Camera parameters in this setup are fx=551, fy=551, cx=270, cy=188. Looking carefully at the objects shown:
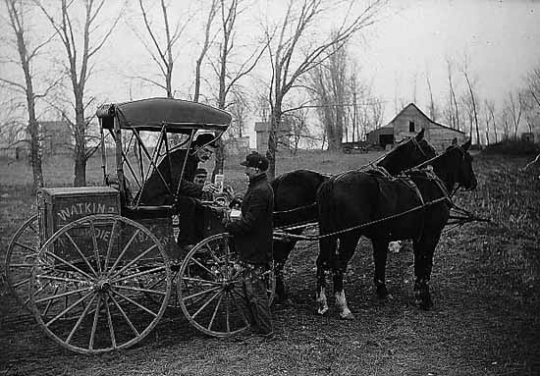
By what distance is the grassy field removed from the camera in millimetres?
3832

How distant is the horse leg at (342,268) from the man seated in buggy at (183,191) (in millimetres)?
1366

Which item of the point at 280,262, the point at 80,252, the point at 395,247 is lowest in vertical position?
the point at 395,247

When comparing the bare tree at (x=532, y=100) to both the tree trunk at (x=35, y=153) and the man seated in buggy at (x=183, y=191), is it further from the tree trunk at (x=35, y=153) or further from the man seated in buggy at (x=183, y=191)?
the tree trunk at (x=35, y=153)

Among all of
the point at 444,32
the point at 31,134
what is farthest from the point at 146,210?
the point at 444,32

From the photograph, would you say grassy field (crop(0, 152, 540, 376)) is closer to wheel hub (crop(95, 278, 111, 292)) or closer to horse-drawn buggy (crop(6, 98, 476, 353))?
horse-drawn buggy (crop(6, 98, 476, 353))

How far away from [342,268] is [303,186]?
42.7 inches

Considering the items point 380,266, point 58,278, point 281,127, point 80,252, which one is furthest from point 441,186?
point 58,278

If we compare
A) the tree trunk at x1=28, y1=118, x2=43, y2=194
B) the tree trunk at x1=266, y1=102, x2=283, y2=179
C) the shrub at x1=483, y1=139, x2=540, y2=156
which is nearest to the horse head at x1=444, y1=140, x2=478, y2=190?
the shrub at x1=483, y1=139, x2=540, y2=156

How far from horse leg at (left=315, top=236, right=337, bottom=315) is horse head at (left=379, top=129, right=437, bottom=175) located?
1100 millimetres

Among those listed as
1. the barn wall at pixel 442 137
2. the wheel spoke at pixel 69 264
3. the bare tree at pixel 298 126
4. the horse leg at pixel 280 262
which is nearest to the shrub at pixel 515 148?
the barn wall at pixel 442 137

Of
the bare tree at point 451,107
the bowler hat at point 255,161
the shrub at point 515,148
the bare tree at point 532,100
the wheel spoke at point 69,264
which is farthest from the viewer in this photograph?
the bare tree at point 451,107

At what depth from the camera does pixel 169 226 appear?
4684 mm

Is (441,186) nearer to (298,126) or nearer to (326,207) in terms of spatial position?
(326,207)

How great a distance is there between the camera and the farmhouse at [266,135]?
5797 mm
